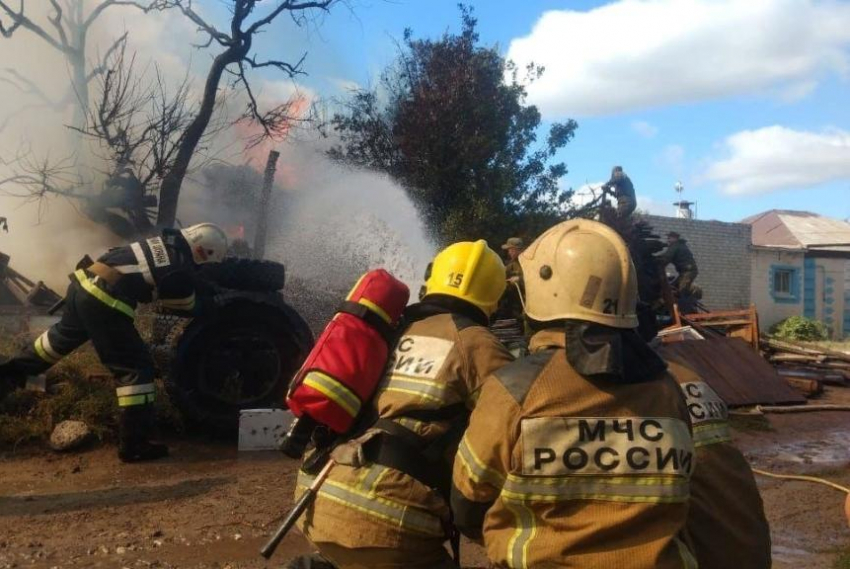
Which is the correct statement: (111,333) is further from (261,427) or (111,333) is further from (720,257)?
(720,257)

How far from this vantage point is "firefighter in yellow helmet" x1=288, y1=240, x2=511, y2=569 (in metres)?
2.50

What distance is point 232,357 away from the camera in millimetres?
6957

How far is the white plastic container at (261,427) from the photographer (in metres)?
6.59

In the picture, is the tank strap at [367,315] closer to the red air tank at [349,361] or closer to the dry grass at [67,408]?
the red air tank at [349,361]

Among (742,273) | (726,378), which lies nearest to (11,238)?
(726,378)

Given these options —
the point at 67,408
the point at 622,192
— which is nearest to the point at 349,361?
the point at 67,408

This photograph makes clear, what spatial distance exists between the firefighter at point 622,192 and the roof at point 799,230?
21328mm

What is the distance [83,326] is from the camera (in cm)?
622

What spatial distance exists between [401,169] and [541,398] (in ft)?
43.5

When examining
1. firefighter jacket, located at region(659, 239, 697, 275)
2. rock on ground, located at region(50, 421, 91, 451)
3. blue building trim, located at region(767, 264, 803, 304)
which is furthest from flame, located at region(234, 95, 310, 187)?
blue building trim, located at region(767, 264, 803, 304)

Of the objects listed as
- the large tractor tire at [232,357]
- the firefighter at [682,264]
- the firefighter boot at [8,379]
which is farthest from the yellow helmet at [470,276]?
the firefighter at [682,264]

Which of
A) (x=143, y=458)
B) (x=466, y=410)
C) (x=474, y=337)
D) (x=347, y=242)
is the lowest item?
(x=143, y=458)

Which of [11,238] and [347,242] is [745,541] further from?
[11,238]

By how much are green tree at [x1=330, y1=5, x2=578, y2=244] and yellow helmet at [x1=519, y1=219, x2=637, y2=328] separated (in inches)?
454
